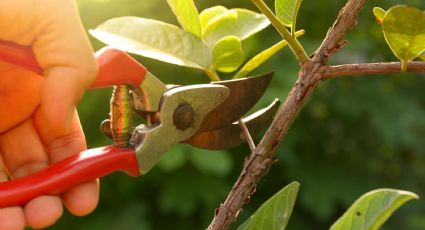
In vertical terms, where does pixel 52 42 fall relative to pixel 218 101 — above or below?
above

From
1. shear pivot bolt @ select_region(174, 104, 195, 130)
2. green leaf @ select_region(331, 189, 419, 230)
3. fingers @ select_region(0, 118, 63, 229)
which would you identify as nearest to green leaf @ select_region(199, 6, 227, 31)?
shear pivot bolt @ select_region(174, 104, 195, 130)

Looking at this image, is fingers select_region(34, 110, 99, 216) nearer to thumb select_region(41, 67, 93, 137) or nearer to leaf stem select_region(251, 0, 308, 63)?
thumb select_region(41, 67, 93, 137)

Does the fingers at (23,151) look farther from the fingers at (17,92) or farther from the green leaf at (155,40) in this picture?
the green leaf at (155,40)

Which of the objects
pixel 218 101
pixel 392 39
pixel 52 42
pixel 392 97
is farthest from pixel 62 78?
pixel 392 97

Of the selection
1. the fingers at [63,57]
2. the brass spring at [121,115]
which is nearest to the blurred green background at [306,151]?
the brass spring at [121,115]

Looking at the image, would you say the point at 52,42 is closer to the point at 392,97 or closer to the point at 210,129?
the point at 210,129

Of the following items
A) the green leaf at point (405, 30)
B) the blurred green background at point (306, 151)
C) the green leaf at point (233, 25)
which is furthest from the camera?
the blurred green background at point (306, 151)
